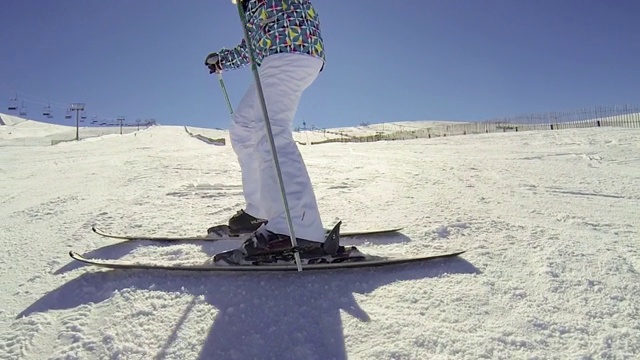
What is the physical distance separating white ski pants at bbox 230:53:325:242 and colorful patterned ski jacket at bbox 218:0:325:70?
0.05m

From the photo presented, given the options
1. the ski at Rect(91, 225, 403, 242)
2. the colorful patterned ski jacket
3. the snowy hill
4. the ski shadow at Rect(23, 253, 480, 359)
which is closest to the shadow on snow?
the ski shadow at Rect(23, 253, 480, 359)

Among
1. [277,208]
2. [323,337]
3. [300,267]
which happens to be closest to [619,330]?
[323,337]

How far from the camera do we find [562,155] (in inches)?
291

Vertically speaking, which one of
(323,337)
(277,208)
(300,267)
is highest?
(277,208)

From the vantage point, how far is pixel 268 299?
5.30 ft

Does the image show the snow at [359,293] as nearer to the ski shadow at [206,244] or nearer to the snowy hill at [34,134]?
the ski shadow at [206,244]

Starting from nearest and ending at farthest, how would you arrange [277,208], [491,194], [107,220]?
[277,208] → [107,220] → [491,194]

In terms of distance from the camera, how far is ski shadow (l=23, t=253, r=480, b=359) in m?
1.30

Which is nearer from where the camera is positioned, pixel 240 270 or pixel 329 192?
pixel 240 270

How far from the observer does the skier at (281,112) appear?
1.98 meters

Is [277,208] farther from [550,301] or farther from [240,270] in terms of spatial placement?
[550,301]

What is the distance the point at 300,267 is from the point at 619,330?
1208mm

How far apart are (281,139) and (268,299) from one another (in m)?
0.83

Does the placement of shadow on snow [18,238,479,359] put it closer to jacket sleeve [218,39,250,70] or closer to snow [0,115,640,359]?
snow [0,115,640,359]
